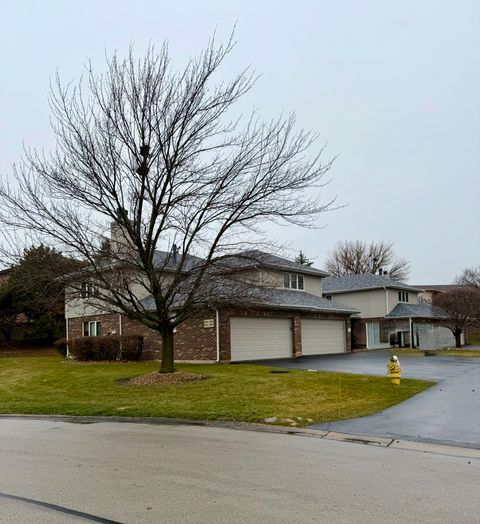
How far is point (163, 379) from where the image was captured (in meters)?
16.9

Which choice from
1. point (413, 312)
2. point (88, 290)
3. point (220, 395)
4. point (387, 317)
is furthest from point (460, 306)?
point (88, 290)

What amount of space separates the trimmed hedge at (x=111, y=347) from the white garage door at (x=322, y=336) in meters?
9.40

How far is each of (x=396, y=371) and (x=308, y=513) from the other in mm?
10804

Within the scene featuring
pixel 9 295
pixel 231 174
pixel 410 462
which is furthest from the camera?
pixel 9 295

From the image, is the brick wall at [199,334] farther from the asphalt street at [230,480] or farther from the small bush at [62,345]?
the asphalt street at [230,480]

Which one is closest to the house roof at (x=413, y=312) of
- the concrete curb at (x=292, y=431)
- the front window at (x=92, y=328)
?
the front window at (x=92, y=328)

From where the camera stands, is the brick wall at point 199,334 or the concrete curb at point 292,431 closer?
the concrete curb at point 292,431

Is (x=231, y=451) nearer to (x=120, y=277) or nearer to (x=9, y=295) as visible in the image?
(x=120, y=277)

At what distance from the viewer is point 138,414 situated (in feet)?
38.8

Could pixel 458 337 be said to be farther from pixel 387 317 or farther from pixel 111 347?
pixel 111 347

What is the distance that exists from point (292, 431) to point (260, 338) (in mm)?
16710

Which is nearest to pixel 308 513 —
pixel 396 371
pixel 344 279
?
pixel 396 371

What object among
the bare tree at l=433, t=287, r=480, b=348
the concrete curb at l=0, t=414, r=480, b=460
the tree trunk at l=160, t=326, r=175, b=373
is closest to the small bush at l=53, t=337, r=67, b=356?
the tree trunk at l=160, t=326, r=175, b=373

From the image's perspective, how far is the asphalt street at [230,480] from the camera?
5.02 metres
